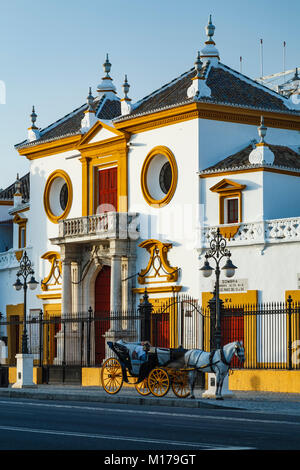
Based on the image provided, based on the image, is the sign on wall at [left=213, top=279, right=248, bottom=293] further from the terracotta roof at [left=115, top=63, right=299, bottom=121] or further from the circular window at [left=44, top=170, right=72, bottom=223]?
the circular window at [left=44, top=170, right=72, bottom=223]

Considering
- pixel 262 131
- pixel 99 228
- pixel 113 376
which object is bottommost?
pixel 113 376

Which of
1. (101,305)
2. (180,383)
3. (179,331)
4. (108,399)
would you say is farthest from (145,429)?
(101,305)

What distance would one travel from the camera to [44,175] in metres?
45.2

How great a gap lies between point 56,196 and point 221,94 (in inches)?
391

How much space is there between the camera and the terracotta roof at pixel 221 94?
127ft

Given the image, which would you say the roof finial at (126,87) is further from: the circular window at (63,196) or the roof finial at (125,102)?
the circular window at (63,196)

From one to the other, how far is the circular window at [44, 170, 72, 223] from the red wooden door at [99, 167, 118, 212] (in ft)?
9.07

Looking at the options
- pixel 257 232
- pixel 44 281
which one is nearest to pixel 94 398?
pixel 257 232

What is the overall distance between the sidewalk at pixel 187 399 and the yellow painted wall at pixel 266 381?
1.62 ft

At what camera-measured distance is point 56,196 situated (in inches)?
1773

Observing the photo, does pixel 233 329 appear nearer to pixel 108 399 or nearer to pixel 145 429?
pixel 108 399

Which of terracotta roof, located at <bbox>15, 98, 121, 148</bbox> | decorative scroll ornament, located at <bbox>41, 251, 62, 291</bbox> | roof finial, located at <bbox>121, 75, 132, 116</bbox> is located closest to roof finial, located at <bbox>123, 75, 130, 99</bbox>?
roof finial, located at <bbox>121, 75, 132, 116</bbox>

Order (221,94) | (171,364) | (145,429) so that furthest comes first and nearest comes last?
(221,94), (171,364), (145,429)
